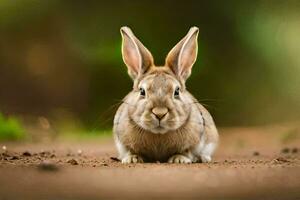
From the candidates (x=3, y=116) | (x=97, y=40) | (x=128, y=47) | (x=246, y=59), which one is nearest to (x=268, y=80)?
(x=246, y=59)

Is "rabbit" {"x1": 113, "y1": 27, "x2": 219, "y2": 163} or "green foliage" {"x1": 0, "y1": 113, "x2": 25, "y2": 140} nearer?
"rabbit" {"x1": 113, "y1": 27, "x2": 219, "y2": 163}

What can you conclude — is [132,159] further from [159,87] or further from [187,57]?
[187,57]

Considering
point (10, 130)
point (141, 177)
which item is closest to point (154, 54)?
point (10, 130)

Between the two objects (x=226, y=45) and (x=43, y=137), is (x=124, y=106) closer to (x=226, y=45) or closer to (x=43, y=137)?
(x=43, y=137)

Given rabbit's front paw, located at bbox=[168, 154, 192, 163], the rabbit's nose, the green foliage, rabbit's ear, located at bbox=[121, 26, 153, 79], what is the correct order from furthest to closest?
the green foliage < rabbit's ear, located at bbox=[121, 26, 153, 79] < rabbit's front paw, located at bbox=[168, 154, 192, 163] < the rabbit's nose

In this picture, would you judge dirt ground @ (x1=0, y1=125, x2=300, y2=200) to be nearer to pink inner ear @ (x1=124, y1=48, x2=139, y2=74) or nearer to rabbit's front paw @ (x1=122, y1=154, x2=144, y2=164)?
rabbit's front paw @ (x1=122, y1=154, x2=144, y2=164)

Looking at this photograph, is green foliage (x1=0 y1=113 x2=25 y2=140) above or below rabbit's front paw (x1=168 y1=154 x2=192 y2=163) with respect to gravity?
above

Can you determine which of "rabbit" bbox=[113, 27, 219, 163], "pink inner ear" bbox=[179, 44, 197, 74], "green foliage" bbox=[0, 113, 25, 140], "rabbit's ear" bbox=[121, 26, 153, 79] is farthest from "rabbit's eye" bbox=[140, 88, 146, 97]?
"green foliage" bbox=[0, 113, 25, 140]
